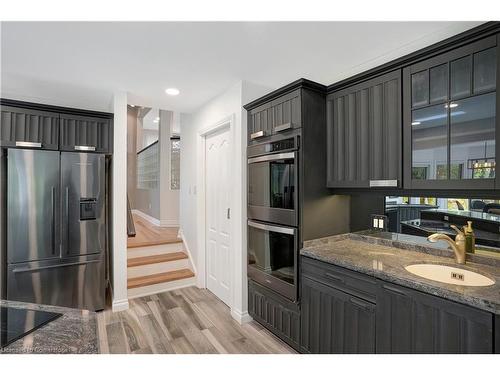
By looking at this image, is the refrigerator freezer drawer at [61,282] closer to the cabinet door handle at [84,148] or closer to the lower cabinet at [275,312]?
the cabinet door handle at [84,148]

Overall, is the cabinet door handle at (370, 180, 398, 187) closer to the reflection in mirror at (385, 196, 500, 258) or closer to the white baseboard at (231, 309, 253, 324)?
the reflection in mirror at (385, 196, 500, 258)

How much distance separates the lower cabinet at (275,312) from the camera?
2.17 m

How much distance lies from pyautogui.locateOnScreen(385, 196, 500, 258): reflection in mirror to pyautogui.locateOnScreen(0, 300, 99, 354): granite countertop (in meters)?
2.21

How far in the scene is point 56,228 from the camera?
279 cm

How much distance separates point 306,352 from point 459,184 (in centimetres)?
161

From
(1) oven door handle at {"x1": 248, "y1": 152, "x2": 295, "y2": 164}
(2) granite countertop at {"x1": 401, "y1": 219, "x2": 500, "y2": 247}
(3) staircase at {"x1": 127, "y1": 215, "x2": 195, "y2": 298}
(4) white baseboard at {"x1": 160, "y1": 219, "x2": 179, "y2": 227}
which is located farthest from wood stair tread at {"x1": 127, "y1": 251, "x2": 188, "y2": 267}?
(2) granite countertop at {"x1": 401, "y1": 219, "x2": 500, "y2": 247}

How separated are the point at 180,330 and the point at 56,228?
170 cm

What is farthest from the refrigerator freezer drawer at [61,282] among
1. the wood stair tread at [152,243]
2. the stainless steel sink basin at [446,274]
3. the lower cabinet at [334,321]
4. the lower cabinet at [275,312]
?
the stainless steel sink basin at [446,274]

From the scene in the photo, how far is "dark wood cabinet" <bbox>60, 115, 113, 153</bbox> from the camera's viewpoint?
301 cm

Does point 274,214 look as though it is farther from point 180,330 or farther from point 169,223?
point 169,223

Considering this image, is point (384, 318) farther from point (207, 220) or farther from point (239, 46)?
point (207, 220)

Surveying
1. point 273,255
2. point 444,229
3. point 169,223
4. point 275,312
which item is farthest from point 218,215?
point 169,223

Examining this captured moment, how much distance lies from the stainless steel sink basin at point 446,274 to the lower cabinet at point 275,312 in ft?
3.08

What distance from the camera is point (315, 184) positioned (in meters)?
2.19
